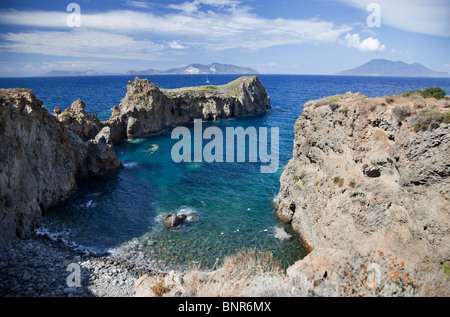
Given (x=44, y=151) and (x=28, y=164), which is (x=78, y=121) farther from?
(x=28, y=164)

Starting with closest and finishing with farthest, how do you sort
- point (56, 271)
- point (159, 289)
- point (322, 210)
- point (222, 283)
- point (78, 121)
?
1. point (159, 289)
2. point (222, 283)
3. point (56, 271)
4. point (322, 210)
5. point (78, 121)

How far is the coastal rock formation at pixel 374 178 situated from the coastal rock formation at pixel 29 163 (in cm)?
2738

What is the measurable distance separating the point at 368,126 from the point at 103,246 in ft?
89.0

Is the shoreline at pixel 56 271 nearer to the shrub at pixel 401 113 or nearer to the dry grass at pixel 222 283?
the dry grass at pixel 222 283

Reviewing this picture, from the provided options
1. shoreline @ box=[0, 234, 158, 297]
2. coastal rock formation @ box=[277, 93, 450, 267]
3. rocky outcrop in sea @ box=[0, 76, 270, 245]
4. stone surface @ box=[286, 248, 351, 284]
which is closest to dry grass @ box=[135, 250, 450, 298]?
stone surface @ box=[286, 248, 351, 284]

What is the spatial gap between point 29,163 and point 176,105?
187ft

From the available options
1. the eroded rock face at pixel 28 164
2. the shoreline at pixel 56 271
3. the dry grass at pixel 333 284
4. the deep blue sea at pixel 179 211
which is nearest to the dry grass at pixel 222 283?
the dry grass at pixel 333 284

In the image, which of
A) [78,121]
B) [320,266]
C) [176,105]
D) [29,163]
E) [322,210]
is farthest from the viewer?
[176,105]

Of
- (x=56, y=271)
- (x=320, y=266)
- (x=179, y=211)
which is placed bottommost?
(x=56, y=271)

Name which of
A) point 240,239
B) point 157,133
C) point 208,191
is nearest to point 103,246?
point 240,239

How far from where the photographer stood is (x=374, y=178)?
21797 mm

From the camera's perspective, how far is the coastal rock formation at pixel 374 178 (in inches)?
659

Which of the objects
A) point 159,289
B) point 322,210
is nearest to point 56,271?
point 159,289
